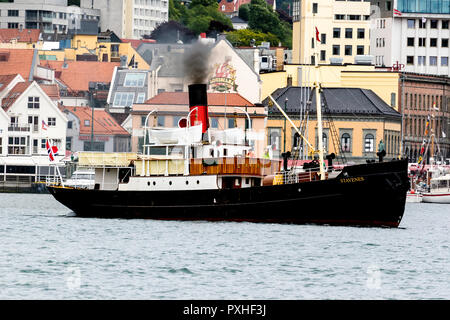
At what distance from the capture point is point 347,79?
181000 millimetres

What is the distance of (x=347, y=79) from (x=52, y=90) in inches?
1411

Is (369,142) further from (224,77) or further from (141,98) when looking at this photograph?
(141,98)

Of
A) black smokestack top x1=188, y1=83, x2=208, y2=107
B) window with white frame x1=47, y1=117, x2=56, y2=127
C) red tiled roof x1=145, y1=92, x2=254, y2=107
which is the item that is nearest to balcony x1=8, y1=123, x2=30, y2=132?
window with white frame x1=47, y1=117, x2=56, y2=127

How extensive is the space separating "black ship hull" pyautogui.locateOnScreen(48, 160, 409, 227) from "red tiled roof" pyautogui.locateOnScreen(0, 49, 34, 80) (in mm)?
101188

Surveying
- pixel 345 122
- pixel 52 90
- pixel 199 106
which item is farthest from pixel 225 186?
pixel 52 90

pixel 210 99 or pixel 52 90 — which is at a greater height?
pixel 52 90

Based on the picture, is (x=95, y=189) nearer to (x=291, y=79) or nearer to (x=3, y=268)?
(x=3, y=268)

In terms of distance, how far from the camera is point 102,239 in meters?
68.3

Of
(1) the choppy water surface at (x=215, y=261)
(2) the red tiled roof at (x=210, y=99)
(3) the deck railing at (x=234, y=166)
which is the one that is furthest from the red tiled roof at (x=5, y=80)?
(3) the deck railing at (x=234, y=166)

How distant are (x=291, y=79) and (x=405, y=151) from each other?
665 inches

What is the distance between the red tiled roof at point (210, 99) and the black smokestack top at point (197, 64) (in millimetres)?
46667

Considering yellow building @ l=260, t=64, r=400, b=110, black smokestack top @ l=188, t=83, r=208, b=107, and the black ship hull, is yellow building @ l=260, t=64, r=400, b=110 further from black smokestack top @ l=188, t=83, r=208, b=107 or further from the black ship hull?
the black ship hull

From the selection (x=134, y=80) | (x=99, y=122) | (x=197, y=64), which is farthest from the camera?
(x=134, y=80)
